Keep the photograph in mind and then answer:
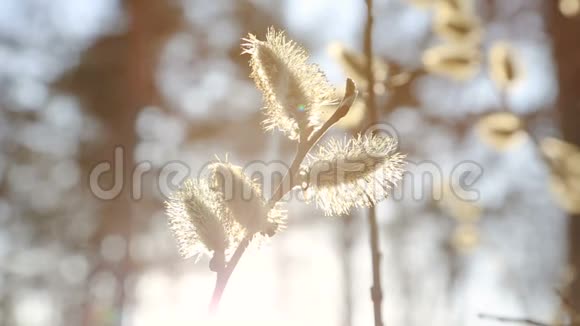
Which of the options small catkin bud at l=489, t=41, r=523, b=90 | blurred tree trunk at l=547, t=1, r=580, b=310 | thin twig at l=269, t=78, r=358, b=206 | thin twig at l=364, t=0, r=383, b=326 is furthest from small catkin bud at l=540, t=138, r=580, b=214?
blurred tree trunk at l=547, t=1, r=580, b=310

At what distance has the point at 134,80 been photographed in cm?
690

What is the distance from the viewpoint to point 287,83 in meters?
0.85

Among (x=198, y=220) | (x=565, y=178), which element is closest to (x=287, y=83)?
(x=198, y=220)

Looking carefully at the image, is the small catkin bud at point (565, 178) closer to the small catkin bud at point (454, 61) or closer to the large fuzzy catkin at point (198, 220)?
the small catkin bud at point (454, 61)

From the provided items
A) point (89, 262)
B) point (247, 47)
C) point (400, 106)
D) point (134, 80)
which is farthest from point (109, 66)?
point (247, 47)

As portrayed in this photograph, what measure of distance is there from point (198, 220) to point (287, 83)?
199 mm

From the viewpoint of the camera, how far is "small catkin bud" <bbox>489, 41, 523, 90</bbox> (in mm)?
1633

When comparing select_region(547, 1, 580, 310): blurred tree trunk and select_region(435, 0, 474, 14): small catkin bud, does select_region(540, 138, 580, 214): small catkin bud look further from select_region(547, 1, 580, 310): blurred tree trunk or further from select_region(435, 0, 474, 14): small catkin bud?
select_region(547, 1, 580, 310): blurred tree trunk

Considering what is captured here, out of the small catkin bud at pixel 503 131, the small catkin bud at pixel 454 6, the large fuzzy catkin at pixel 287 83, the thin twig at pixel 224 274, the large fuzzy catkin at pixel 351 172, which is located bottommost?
the thin twig at pixel 224 274

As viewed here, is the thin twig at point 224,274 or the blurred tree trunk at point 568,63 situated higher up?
the blurred tree trunk at point 568,63

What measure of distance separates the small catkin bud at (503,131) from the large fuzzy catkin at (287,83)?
0.85 meters

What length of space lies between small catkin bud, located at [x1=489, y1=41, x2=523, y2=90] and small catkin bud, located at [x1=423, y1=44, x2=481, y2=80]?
0.14 ft

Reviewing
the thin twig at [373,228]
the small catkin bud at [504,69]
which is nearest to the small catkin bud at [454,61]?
the small catkin bud at [504,69]

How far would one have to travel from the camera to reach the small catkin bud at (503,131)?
1603mm
